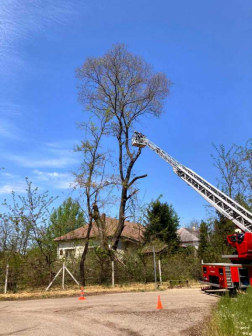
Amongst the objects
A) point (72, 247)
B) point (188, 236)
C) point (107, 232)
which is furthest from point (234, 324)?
point (188, 236)

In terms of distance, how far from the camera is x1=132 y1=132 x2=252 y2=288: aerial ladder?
11359 mm

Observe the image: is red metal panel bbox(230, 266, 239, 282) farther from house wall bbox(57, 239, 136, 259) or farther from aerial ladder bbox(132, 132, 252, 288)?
house wall bbox(57, 239, 136, 259)

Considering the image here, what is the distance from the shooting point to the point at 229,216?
14281 millimetres

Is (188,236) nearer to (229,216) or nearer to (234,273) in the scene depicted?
(229,216)

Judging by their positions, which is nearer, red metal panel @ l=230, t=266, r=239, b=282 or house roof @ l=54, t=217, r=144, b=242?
red metal panel @ l=230, t=266, r=239, b=282

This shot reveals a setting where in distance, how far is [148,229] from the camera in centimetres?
2345

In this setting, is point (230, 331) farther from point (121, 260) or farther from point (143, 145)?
point (143, 145)

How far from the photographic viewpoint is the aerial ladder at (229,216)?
11.4 m

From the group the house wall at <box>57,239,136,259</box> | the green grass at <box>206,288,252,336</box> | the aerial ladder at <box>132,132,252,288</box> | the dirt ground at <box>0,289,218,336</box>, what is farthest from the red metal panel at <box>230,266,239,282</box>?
the house wall at <box>57,239,136,259</box>

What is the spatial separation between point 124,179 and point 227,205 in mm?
10421

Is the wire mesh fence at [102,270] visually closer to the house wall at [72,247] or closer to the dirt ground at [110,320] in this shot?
the house wall at [72,247]

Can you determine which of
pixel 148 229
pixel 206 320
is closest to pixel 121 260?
pixel 148 229

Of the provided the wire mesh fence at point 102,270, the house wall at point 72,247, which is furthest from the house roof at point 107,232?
the wire mesh fence at point 102,270

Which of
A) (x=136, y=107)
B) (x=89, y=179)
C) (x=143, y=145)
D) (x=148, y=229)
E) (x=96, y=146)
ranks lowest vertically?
(x=148, y=229)
